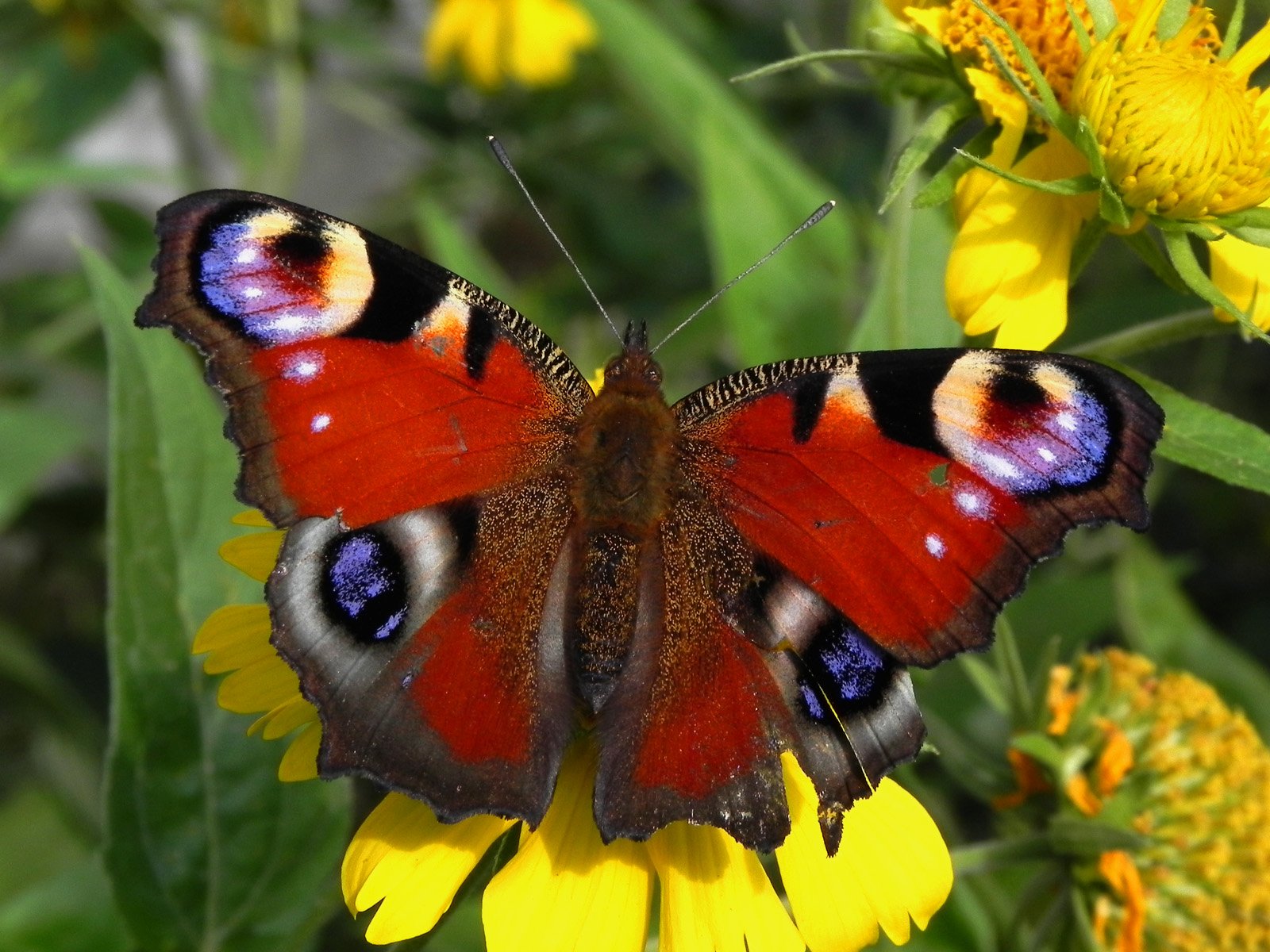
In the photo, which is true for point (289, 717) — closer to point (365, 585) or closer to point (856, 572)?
point (365, 585)

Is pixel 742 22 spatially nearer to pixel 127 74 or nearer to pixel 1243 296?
pixel 127 74

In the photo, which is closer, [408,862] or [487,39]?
[408,862]

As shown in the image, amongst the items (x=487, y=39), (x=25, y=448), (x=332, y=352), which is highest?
(x=332, y=352)

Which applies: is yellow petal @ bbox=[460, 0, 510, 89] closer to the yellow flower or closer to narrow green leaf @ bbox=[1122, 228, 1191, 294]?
the yellow flower

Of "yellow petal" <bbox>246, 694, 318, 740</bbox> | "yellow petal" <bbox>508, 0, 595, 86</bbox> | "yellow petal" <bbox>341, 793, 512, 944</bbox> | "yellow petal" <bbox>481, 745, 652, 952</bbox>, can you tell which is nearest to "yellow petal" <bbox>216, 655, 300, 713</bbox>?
"yellow petal" <bbox>246, 694, 318, 740</bbox>

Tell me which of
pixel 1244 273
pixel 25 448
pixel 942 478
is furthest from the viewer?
pixel 25 448

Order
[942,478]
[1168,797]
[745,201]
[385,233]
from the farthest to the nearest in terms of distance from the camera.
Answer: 1. [385,233]
2. [745,201]
3. [1168,797]
4. [942,478]

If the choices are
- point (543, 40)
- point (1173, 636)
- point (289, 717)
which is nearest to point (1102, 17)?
point (289, 717)
